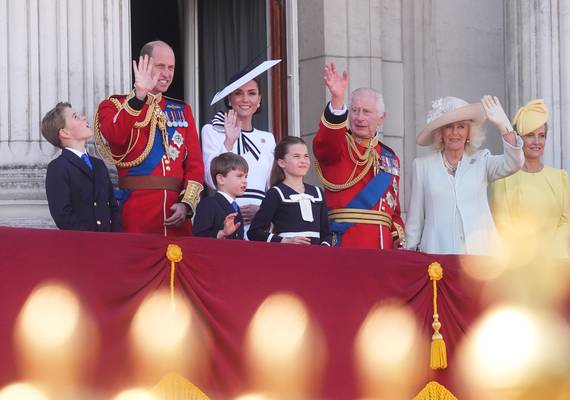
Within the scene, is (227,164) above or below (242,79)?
below

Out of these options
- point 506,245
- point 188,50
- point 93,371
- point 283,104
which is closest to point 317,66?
point 283,104

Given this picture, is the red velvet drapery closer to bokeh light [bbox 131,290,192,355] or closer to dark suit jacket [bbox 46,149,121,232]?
bokeh light [bbox 131,290,192,355]

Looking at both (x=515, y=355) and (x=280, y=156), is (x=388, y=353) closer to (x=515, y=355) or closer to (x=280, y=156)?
(x=515, y=355)

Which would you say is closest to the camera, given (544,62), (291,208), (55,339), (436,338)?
(55,339)

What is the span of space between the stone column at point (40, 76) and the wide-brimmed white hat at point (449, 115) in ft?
6.56

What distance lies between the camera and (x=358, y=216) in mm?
12375

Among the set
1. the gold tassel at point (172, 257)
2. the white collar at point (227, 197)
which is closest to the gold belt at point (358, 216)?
the white collar at point (227, 197)

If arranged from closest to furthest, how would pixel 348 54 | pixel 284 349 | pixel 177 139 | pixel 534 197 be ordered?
pixel 284 349
pixel 177 139
pixel 534 197
pixel 348 54

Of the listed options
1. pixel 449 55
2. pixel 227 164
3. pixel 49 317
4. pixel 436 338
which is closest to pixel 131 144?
pixel 227 164

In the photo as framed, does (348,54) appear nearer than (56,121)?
No

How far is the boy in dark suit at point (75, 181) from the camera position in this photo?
1091 centimetres

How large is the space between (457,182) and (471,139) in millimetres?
319

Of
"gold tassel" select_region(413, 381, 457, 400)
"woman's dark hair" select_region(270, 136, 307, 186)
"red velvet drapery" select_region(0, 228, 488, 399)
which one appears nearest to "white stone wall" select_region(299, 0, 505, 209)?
"woman's dark hair" select_region(270, 136, 307, 186)

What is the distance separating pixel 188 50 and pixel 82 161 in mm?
4687
